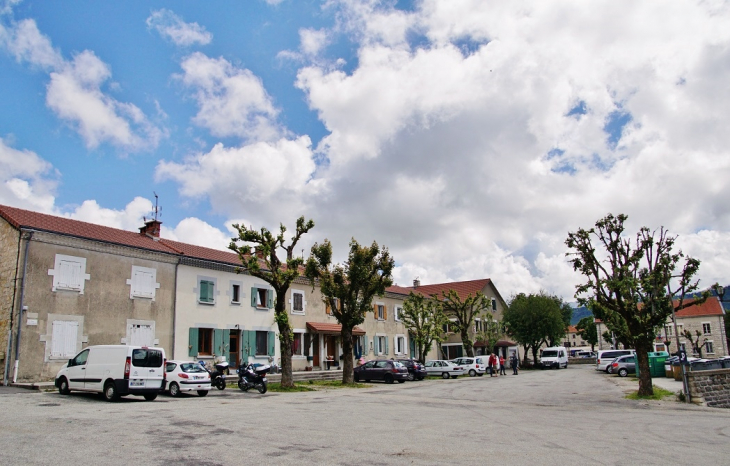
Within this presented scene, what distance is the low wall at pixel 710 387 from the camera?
64.0 feet

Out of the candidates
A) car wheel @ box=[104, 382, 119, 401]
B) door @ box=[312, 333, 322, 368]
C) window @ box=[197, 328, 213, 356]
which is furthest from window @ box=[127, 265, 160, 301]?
door @ box=[312, 333, 322, 368]

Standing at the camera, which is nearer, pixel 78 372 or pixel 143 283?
pixel 78 372

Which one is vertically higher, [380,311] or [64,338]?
[380,311]

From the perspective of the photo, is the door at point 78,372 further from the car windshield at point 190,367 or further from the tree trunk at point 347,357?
the tree trunk at point 347,357

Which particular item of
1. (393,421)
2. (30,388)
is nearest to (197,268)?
(30,388)

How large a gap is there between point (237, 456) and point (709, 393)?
18.7 metres

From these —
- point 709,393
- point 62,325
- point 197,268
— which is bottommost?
point 709,393

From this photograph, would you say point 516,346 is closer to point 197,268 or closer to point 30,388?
point 197,268

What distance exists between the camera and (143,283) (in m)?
25.2

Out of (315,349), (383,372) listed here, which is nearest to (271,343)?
(315,349)

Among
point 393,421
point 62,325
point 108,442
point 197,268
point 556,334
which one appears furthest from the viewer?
point 556,334

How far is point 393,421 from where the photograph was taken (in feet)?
43.2

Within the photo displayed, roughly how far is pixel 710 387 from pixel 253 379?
17166mm

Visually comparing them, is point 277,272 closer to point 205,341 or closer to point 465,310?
point 205,341
